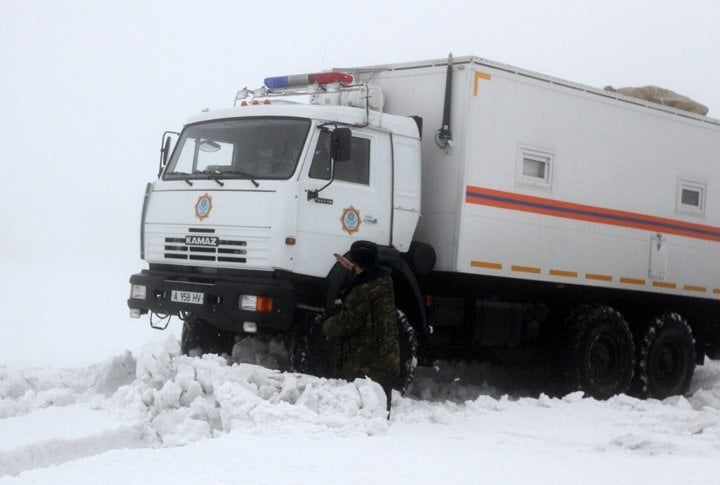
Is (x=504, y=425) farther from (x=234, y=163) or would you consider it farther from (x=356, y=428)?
(x=234, y=163)

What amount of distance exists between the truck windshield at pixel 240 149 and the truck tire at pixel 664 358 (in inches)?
223

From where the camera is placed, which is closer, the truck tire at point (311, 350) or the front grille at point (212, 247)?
the front grille at point (212, 247)

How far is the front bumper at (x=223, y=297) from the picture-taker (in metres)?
10.5

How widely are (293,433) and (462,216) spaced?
4.11 metres

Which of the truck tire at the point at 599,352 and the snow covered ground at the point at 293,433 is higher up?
the truck tire at the point at 599,352

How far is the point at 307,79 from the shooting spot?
12281 mm

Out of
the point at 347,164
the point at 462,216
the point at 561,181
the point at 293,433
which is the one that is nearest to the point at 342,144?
the point at 347,164

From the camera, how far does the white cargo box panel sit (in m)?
12.0

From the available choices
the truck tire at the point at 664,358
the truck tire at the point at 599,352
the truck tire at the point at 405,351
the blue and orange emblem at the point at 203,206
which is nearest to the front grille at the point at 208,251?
the blue and orange emblem at the point at 203,206

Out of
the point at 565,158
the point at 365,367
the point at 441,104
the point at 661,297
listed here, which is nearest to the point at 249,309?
the point at 365,367

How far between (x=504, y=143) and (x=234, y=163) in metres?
3.10

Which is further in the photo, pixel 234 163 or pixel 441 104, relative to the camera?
pixel 441 104

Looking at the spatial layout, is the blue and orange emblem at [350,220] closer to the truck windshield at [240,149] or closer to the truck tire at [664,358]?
the truck windshield at [240,149]

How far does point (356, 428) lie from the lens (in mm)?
8836
